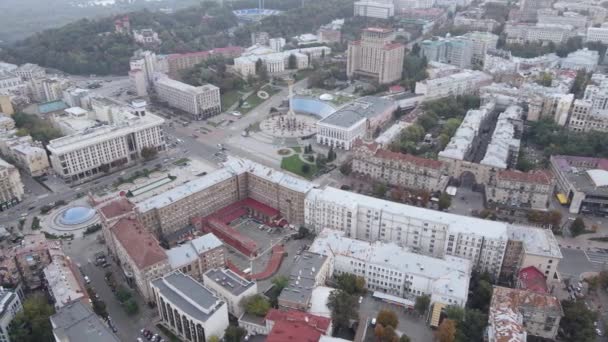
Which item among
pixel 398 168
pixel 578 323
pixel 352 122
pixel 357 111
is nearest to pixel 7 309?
pixel 398 168

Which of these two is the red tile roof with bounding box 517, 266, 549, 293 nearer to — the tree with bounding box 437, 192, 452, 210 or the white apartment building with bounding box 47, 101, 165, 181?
the tree with bounding box 437, 192, 452, 210

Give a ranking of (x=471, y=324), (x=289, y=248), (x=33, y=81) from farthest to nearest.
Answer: (x=33, y=81) → (x=289, y=248) → (x=471, y=324)

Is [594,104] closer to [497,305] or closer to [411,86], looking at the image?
[411,86]

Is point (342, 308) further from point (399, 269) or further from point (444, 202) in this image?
point (444, 202)

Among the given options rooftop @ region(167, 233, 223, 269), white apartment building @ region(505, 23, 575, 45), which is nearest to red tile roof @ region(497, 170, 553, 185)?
rooftop @ region(167, 233, 223, 269)

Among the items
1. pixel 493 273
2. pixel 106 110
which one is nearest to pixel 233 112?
pixel 106 110

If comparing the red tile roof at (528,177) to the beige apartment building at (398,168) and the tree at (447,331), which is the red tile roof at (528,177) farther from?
the tree at (447,331)

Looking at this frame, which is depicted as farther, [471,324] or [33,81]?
[33,81]
